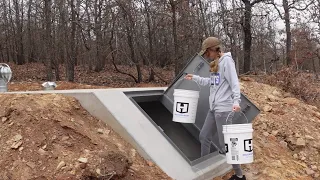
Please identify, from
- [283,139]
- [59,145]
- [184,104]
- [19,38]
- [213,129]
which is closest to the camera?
[59,145]

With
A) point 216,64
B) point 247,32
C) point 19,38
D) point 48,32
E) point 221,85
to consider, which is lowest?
point 221,85

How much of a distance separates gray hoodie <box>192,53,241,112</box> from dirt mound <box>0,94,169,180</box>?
39.7 inches

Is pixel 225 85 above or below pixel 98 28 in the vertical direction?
below

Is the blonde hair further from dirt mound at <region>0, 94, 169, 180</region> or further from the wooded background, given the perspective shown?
the wooded background

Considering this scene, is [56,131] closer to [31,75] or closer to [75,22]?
[75,22]

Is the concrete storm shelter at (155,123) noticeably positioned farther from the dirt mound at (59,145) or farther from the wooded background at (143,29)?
the wooded background at (143,29)

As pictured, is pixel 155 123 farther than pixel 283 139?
No

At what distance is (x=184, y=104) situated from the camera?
483 centimetres

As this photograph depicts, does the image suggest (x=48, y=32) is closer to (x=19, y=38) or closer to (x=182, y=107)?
(x=19, y=38)

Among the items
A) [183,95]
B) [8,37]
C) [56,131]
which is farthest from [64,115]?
[8,37]

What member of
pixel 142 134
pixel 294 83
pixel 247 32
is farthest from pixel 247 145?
pixel 247 32

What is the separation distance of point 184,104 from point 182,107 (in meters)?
0.05

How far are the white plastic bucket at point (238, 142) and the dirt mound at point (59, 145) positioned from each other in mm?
769

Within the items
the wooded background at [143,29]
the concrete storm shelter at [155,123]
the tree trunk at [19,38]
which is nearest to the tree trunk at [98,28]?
the wooded background at [143,29]
